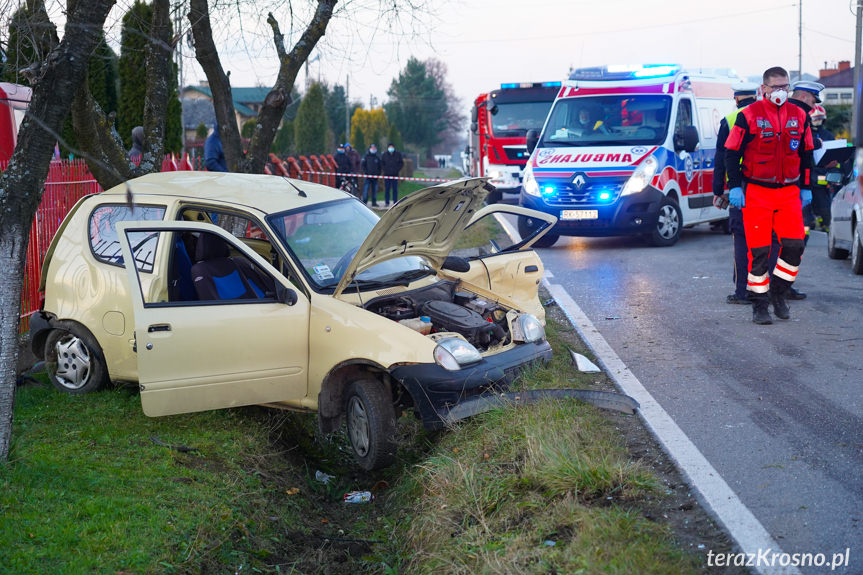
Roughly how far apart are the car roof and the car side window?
0.13 meters

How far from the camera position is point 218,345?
5.49 metres

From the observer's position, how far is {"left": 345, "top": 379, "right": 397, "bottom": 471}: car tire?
17.5 ft

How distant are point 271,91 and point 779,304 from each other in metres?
5.61

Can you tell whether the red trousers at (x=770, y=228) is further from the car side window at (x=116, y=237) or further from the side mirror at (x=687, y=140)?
the side mirror at (x=687, y=140)

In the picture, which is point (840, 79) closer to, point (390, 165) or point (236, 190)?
point (390, 165)

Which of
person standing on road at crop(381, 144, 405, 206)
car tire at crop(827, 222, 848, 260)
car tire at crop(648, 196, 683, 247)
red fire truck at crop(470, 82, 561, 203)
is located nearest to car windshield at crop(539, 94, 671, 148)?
car tire at crop(648, 196, 683, 247)

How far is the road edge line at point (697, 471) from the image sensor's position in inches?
146

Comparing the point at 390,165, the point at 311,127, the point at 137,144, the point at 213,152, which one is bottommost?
the point at 390,165

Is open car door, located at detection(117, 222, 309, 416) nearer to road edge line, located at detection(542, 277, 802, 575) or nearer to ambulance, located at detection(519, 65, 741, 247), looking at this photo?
road edge line, located at detection(542, 277, 802, 575)

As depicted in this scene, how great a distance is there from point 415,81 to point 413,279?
94405 millimetres

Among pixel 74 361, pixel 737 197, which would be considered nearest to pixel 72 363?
pixel 74 361

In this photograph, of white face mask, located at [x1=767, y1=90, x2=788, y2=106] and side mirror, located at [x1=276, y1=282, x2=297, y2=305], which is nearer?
side mirror, located at [x1=276, y1=282, x2=297, y2=305]

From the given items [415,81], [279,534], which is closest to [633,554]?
[279,534]

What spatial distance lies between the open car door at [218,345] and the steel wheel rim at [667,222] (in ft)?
30.5
